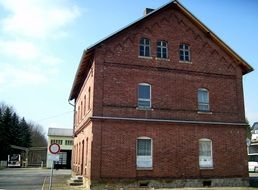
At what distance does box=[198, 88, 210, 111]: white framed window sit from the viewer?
22469 millimetres

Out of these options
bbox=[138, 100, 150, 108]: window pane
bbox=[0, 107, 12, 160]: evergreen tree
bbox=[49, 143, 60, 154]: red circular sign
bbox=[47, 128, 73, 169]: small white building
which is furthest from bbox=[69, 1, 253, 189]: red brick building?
bbox=[0, 107, 12, 160]: evergreen tree

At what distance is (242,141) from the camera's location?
22.9 m

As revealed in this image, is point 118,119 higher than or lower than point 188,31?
lower

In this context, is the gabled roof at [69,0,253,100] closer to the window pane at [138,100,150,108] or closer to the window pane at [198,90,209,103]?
the window pane at [198,90,209,103]

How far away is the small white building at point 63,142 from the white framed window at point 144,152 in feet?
112

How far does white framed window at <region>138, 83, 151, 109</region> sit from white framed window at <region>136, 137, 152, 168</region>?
2.13 meters

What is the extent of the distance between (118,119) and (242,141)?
9.16m

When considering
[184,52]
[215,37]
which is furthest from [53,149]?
[215,37]

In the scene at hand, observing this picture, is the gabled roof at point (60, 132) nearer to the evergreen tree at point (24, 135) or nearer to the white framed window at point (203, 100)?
the evergreen tree at point (24, 135)

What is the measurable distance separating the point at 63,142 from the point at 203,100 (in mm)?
40396

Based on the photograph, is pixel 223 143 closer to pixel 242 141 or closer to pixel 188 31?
pixel 242 141

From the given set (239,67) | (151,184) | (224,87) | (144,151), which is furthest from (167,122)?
(239,67)

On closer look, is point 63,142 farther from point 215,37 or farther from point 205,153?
point 215,37

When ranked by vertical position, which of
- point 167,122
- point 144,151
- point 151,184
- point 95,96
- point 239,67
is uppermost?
point 239,67
